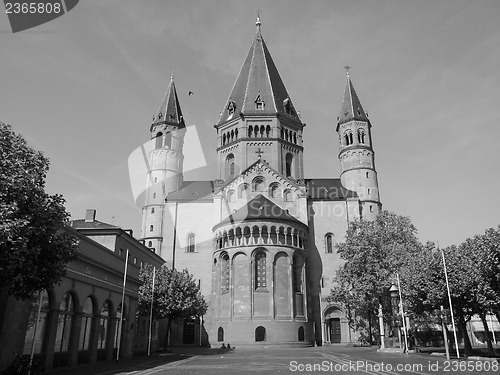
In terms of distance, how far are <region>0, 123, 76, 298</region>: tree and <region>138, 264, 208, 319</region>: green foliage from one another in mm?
24010

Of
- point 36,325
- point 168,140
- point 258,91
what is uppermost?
point 258,91

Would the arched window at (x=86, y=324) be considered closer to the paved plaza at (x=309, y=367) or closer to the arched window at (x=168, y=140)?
the paved plaza at (x=309, y=367)

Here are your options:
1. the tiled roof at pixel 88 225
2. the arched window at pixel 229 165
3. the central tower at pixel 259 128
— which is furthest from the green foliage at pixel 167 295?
the arched window at pixel 229 165

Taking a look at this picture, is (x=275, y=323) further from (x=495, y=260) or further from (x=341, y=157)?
(x=341, y=157)

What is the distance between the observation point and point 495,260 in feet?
87.1

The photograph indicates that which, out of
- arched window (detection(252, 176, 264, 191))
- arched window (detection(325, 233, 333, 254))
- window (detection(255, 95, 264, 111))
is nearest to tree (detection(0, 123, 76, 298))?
arched window (detection(252, 176, 264, 191))

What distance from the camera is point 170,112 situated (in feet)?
238

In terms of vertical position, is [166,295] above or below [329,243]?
below

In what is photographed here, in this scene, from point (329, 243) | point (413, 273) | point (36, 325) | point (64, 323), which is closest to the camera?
point (36, 325)

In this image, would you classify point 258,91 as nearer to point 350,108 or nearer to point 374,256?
point 350,108

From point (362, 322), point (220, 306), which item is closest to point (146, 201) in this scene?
point (220, 306)

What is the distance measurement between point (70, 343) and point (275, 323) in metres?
29.0

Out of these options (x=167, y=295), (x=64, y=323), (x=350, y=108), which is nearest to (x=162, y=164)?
(x=167, y=295)

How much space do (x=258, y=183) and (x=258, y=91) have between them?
17675 mm
